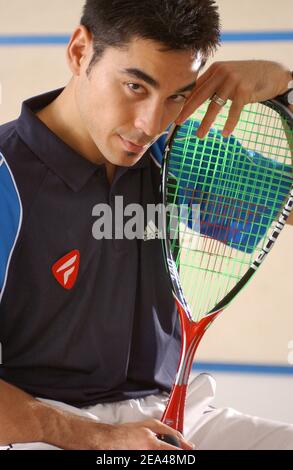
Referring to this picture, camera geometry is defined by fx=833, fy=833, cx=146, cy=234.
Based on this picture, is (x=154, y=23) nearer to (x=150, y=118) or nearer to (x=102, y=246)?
(x=150, y=118)

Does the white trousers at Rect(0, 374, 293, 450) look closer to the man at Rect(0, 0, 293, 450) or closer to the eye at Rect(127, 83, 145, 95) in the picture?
the man at Rect(0, 0, 293, 450)

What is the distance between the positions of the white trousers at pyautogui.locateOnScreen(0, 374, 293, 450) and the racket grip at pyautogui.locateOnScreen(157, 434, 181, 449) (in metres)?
0.16

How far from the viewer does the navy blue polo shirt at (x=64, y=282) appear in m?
1.23

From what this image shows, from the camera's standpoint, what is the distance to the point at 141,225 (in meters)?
1.35

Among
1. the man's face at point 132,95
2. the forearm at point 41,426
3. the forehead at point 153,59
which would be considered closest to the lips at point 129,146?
the man's face at point 132,95

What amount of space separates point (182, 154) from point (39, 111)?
9.8 inches

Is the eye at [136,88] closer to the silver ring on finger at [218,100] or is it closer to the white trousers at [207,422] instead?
the silver ring on finger at [218,100]

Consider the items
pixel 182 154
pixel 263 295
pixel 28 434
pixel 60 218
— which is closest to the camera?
pixel 28 434

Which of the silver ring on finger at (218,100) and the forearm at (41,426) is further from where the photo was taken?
the silver ring on finger at (218,100)

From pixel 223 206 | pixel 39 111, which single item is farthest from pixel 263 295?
pixel 39 111

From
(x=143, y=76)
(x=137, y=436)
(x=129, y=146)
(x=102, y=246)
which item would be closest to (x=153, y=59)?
(x=143, y=76)

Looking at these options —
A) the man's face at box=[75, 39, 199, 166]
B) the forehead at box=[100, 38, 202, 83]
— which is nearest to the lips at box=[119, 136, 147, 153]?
the man's face at box=[75, 39, 199, 166]

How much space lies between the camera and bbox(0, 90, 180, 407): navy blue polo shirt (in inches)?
48.4

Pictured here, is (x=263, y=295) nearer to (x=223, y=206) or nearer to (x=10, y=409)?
(x=223, y=206)
